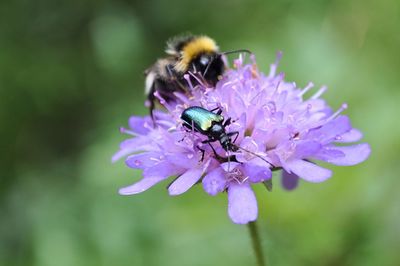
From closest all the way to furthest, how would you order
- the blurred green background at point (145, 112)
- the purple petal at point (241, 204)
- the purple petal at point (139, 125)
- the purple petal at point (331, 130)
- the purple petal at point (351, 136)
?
the purple petal at point (241, 204)
the purple petal at point (331, 130)
the purple petal at point (351, 136)
the purple petal at point (139, 125)
the blurred green background at point (145, 112)

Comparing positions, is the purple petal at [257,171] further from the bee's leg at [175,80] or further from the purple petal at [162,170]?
the bee's leg at [175,80]

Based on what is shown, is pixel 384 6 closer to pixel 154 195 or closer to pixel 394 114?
pixel 394 114

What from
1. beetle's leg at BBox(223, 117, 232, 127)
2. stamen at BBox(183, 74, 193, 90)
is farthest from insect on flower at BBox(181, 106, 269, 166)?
stamen at BBox(183, 74, 193, 90)

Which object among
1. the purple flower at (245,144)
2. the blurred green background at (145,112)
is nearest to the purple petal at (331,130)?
the purple flower at (245,144)

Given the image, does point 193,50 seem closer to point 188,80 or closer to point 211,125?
point 188,80

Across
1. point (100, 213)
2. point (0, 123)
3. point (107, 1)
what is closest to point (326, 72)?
point (100, 213)

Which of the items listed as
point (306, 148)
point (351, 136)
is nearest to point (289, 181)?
point (351, 136)
